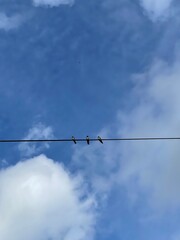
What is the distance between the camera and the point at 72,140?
3703cm

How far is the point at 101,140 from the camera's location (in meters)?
40.0

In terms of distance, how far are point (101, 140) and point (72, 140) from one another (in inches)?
169

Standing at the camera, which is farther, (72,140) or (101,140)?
(101,140)
